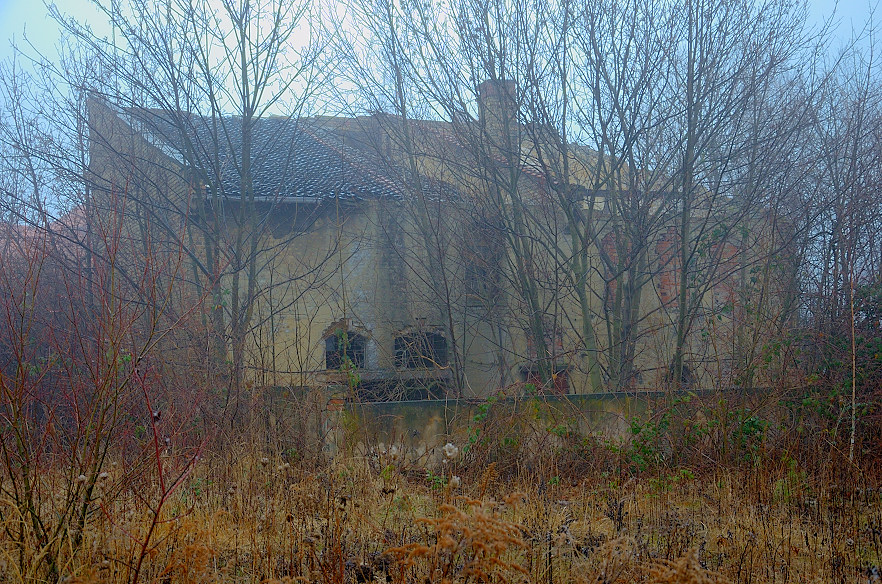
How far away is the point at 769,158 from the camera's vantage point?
9.44 m

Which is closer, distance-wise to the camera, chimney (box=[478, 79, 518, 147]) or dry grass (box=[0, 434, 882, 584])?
dry grass (box=[0, 434, 882, 584])

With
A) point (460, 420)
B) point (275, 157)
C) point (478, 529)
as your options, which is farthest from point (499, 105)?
point (275, 157)

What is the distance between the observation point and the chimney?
32.5 feet

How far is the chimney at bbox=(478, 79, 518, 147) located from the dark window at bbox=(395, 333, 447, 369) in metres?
3.48

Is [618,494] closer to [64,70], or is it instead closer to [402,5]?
[402,5]

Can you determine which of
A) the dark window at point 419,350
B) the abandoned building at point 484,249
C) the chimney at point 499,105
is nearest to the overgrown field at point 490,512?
the abandoned building at point 484,249

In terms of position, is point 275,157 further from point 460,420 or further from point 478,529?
point 478,529

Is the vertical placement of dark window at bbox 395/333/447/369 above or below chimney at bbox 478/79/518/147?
below

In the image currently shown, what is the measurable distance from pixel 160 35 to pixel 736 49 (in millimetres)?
7277

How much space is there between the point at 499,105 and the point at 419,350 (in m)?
3.88

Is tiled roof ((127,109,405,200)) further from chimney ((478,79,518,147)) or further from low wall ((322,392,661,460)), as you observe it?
low wall ((322,392,661,460))

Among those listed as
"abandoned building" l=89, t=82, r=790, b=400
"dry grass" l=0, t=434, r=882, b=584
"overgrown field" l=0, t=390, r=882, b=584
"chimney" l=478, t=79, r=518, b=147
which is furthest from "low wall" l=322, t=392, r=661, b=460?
"chimney" l=478, t=79, r=518, b=147

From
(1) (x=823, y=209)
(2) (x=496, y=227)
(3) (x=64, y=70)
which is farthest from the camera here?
(2) (x=496, y=227)

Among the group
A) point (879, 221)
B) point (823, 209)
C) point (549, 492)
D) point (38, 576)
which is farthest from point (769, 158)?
point (38, 576)
